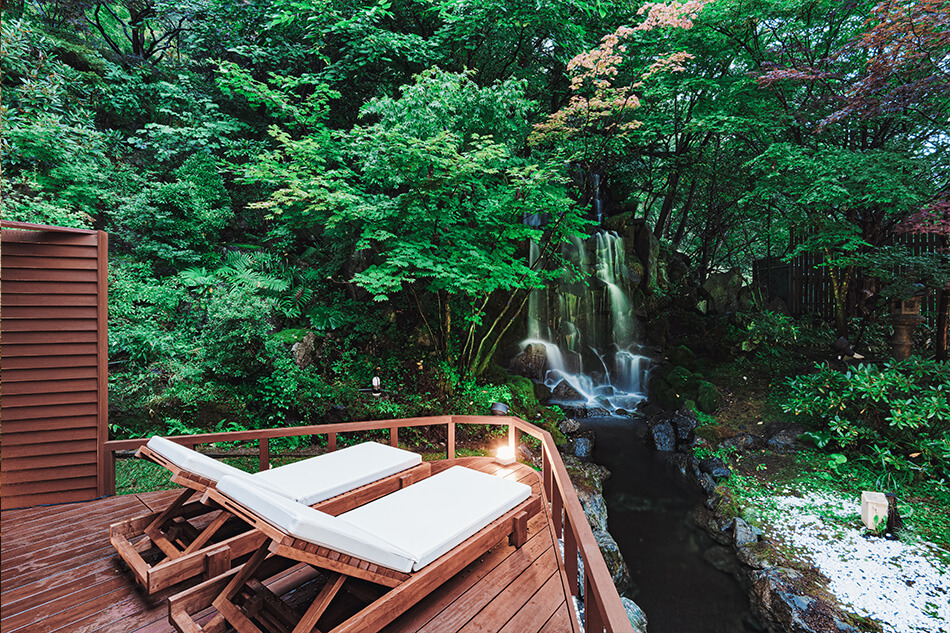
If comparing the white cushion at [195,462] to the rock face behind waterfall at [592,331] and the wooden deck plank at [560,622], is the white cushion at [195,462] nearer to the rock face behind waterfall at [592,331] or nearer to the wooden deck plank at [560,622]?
the wooden deck plank at [560,622]

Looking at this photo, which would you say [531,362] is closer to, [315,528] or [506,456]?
[506,456]

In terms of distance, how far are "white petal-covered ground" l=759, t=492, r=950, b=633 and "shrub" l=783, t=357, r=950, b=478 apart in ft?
3.46

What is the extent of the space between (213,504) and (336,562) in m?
1.36

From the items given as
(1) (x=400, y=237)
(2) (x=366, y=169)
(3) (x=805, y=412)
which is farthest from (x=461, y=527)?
(3) (x=805, y=412)

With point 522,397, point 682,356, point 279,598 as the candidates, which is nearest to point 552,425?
point 522,397

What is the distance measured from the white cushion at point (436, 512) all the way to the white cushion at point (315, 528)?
0.16m

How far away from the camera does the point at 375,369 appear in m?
7.25

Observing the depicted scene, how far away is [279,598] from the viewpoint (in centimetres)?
213

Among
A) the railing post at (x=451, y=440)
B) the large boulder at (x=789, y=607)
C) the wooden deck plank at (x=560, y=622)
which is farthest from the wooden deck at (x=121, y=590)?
the large boulder at (x=789, y=607)

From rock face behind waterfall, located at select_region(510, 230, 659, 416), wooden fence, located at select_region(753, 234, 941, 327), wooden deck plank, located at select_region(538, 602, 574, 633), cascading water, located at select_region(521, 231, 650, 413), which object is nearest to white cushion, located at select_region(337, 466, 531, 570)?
wooden deck plank, located at select_region(538, 602, 574, 633)

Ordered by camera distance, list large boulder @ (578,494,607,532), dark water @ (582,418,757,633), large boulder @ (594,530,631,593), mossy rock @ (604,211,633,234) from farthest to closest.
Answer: mossy rock @ (604,211,633,234) → large boulder @ (578,494,607,532) → large boulder @ (594,530,631,593) → dark water @ (582,418,757,633)

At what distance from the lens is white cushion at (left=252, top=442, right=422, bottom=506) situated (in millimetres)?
2953

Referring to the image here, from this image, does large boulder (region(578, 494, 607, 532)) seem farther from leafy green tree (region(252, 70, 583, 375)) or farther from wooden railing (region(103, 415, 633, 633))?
leafy green tree (region(252, 70, 583, 375))

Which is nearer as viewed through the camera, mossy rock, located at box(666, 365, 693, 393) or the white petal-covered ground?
the white petal-covered ground
